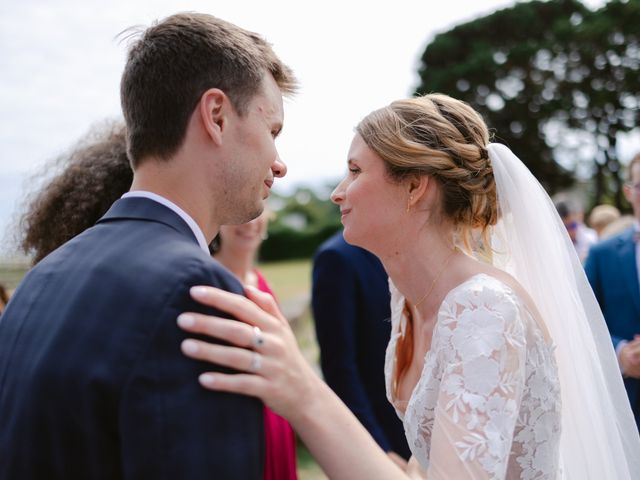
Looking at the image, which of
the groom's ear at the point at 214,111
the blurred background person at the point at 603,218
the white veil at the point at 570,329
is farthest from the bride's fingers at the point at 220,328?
the blurred background person at the point at 603,218

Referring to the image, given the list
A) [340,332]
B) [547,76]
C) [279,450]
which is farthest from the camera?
[547,76]

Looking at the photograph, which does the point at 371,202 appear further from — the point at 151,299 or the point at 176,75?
the point at 151,299

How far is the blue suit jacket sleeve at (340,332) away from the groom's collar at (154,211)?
2.36m

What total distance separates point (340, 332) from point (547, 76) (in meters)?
37.2

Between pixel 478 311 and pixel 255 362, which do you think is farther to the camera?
pixel 478 311

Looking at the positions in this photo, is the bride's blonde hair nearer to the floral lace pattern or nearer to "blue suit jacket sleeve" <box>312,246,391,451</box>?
the floral lace pattern

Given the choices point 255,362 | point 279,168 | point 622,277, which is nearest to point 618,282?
point 622,277

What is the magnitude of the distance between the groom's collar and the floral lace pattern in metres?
1.05

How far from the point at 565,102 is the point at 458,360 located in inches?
1447

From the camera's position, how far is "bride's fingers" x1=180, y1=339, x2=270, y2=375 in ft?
4.07

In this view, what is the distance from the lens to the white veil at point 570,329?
2609 mm

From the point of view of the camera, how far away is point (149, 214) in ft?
5.06

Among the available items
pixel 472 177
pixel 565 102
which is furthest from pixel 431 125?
pixel 565 102

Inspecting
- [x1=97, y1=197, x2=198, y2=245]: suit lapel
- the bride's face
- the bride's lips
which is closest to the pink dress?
the bride's face
